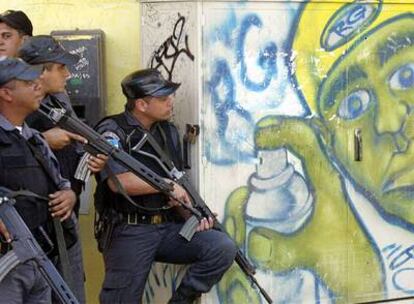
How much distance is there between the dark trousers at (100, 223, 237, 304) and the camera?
489cm

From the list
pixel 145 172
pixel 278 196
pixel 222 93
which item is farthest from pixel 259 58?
pixel 145 172

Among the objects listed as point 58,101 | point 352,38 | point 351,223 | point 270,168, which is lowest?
point 351,223

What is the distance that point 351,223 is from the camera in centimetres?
568

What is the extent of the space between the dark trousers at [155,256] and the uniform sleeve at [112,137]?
0.33 m

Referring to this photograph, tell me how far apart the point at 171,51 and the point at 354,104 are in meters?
1.18

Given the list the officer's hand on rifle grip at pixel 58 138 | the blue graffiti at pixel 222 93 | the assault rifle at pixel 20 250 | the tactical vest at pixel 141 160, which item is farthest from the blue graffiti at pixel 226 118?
the assault rifle at pixel 20 250

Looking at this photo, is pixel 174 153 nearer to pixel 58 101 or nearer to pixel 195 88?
pixel 195 88

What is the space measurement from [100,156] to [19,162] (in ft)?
2.02

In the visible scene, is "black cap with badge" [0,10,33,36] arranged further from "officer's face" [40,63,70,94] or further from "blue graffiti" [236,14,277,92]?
"blue graffiti" [236,14,277,92]

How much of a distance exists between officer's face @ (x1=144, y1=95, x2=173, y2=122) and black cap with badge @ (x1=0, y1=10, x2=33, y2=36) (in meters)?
0.85

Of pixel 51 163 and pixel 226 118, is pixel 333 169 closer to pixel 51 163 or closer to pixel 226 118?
pixel 226 118

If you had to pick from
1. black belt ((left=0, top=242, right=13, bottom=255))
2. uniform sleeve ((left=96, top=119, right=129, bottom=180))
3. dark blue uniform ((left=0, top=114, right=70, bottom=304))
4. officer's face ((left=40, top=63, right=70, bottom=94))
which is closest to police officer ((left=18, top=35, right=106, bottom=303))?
officer's face ((left=40, top=63, right=70, bottom=94))

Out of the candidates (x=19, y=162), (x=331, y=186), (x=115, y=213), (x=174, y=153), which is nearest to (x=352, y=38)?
(x=331, y=186)

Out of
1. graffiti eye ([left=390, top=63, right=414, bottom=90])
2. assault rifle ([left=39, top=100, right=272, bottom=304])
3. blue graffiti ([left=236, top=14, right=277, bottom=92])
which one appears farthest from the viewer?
graffiti eye ([left=390, top=63, right=414, bottom=90])
